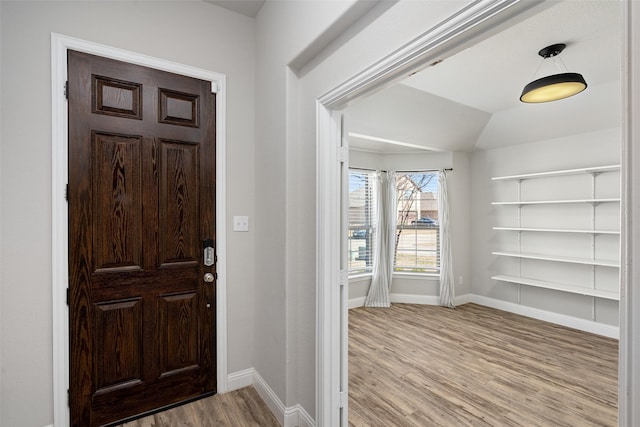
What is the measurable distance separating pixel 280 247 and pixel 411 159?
388cm

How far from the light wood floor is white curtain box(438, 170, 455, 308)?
64 cm

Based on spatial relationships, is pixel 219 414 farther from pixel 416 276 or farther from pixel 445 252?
pixel 445 252

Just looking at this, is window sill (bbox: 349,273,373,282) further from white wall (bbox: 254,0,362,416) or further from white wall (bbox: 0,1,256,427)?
white wall (bbox: 0,1,256,427)

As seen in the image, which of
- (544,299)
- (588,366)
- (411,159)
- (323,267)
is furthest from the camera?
(411,159)

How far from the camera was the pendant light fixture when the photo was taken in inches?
100

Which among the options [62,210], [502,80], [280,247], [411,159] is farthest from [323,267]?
[411,159]

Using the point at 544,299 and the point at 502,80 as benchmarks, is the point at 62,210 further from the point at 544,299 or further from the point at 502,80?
the point at 544,299

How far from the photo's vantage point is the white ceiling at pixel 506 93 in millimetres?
2408

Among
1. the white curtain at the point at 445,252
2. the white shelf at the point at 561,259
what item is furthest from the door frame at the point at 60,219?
A: the white shelf at the point at 561,259

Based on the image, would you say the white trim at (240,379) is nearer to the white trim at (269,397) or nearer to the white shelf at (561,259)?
the white trim at (269,397)

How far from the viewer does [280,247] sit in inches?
83.6

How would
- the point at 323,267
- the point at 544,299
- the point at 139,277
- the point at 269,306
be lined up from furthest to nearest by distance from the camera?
the point at 544,299 < the point at 269,306 < the point at 139,277 < the point at 323,267

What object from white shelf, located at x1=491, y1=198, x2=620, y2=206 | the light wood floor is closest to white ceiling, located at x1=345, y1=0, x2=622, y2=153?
white shelf, located at x1=491, y1=198, x2=620, y2=206

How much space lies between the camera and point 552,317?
14.0 ft
